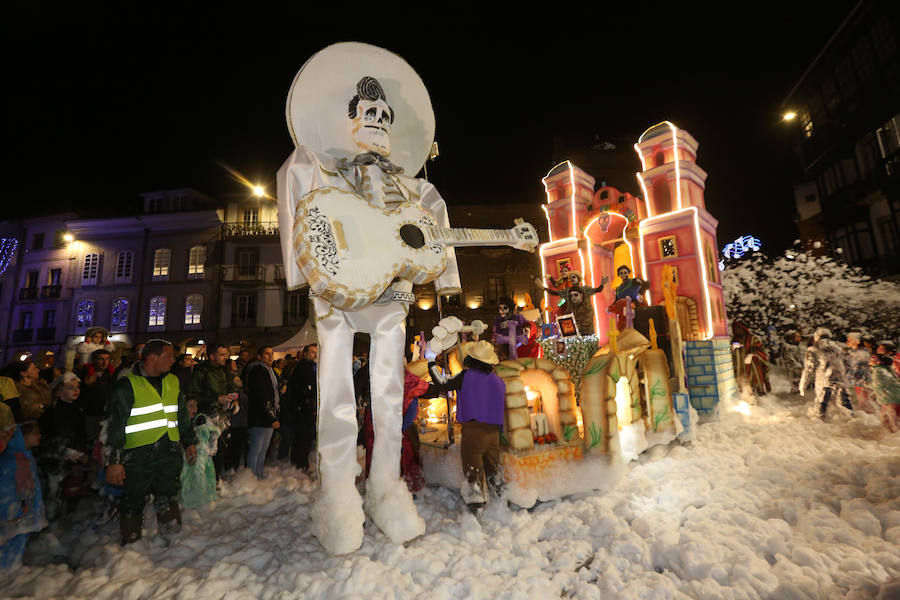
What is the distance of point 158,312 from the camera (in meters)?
22.6

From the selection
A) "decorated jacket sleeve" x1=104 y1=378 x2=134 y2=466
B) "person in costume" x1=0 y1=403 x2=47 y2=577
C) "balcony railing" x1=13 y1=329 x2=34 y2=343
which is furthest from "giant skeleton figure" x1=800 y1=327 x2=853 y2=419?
"balcony railing" x1=13 y1=329 x2=34 y2=343

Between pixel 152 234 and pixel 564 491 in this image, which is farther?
pixel 152 234

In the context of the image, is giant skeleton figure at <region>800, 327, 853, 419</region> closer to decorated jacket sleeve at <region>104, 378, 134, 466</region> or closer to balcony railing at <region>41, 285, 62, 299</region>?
decorated jacket sleeve at <region>104, 378, 134, 466</region>

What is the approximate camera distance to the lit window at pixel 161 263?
75.1 feet

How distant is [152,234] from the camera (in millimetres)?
23219

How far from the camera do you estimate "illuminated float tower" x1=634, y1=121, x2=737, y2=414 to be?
34.0 feet

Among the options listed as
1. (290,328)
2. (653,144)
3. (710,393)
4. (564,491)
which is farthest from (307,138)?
(290,328)

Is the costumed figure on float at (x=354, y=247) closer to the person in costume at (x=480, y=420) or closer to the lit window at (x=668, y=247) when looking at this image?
the person in costume at (x=480, y=420)

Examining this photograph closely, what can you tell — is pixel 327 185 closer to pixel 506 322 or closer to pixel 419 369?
pixel 419 369

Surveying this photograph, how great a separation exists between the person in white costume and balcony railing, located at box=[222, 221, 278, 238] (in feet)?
70.3

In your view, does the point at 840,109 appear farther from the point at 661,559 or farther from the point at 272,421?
the point at 272,421

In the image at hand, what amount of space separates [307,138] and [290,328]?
68.1ft

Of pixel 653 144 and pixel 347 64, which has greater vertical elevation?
Answer: pixel 653 144

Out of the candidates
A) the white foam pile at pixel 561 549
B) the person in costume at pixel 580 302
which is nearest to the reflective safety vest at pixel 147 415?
the white foam pile at pixel 561 549
